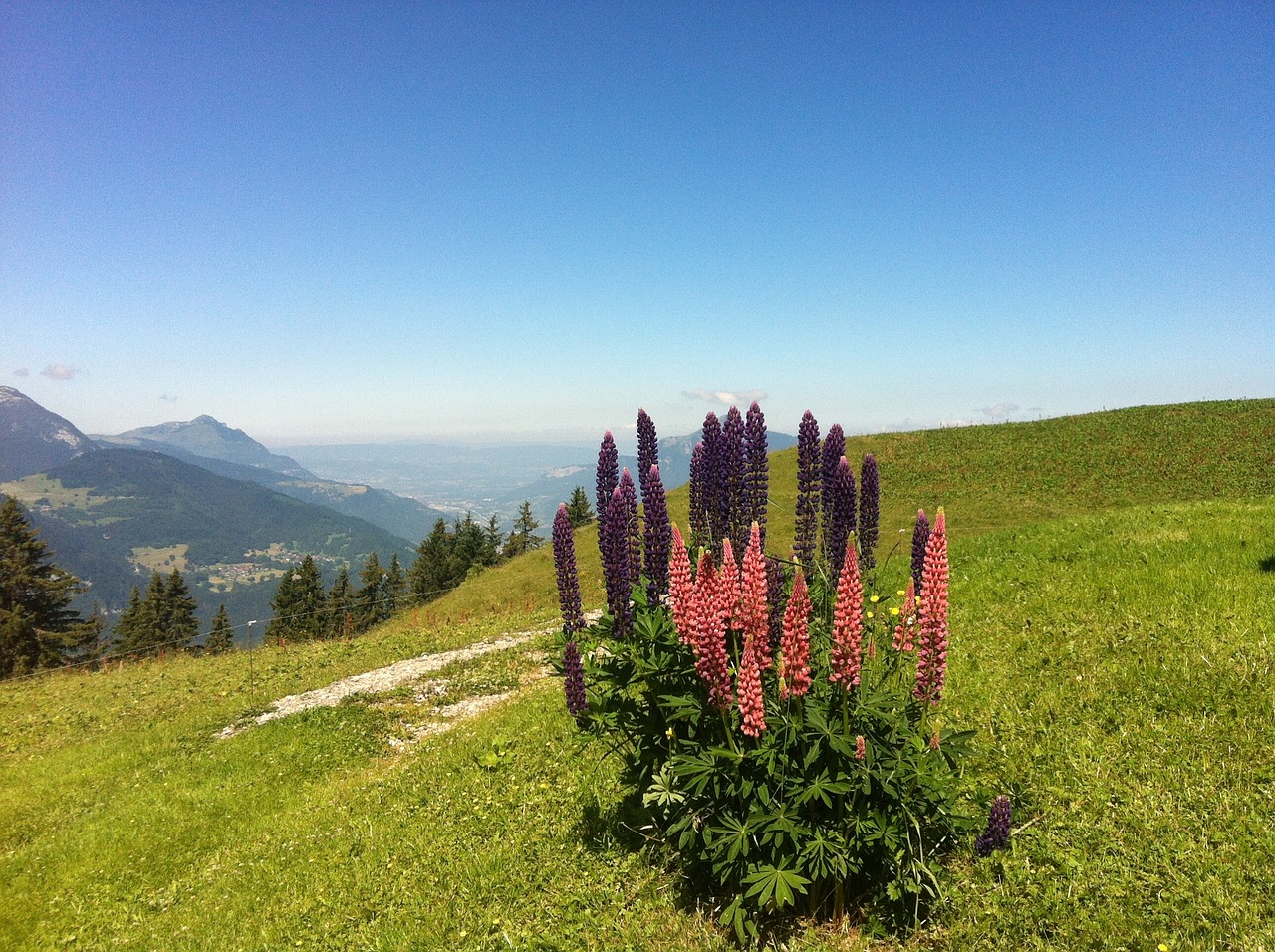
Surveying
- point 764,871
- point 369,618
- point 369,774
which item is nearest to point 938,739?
point 764,871

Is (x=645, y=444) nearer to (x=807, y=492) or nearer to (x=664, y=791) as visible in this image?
(x=807, y=492)

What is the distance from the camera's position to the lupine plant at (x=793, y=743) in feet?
16.2

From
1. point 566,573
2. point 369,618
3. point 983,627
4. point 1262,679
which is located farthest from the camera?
point 369,618

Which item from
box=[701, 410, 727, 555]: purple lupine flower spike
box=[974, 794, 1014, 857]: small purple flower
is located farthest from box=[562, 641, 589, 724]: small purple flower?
box=[974, 794, 1014, 857]: small purple flower

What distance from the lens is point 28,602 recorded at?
188 ft

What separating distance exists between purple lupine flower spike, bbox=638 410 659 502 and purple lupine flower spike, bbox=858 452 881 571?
11.1 feet

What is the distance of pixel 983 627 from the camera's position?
11.7 meters

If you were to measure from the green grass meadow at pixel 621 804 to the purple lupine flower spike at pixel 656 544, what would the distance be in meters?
1.96

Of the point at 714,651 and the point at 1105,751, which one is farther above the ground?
the point at 714,651

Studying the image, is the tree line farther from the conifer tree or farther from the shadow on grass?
the shadow on grass

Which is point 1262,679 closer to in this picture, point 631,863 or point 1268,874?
point 1268,874

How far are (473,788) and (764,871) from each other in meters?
7.07

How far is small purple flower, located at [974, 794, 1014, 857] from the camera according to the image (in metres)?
5.77

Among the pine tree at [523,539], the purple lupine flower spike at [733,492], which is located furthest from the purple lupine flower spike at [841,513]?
the pine tree at [523,539]
